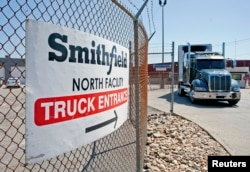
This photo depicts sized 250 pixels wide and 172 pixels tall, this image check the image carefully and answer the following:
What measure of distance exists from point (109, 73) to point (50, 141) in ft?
3.14

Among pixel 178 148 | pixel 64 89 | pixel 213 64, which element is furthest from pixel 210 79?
pixel 64 89

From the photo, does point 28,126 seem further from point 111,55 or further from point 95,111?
point 111,55

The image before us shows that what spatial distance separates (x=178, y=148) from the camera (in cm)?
545

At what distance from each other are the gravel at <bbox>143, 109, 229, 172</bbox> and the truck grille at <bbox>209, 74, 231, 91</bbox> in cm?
678

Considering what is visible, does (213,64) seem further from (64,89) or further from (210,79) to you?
(64,89)

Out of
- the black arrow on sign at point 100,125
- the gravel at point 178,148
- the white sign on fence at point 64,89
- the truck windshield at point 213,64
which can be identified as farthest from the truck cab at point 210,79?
the white sign on fence at point 64,89

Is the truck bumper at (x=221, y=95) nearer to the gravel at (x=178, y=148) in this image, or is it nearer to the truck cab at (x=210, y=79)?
the truck cab at (x=210, y=79)

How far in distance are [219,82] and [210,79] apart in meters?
0.53

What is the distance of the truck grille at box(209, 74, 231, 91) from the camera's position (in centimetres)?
1387

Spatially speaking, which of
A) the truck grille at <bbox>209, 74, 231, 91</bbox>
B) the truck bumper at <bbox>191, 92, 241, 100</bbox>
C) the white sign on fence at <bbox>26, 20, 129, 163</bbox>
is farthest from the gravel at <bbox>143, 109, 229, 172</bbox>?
the truck grille at <bbox>209, 74, 231, 91</bbox>

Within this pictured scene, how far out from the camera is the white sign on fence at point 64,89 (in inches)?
63.7

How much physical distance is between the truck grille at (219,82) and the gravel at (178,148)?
678 centimetres

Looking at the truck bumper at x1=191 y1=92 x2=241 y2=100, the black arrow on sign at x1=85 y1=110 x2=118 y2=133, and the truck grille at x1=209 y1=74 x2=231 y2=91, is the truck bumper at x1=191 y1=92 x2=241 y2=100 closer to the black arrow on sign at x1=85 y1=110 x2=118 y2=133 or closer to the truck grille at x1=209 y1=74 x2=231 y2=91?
the truck grille at x1=209 y1=74 x2=231 y2=91

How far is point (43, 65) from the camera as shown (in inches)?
65.1
